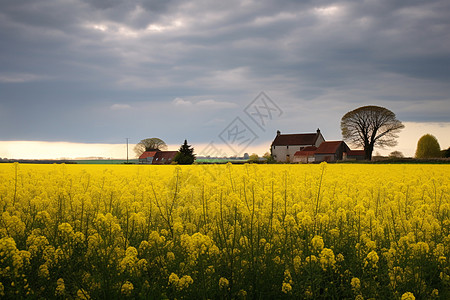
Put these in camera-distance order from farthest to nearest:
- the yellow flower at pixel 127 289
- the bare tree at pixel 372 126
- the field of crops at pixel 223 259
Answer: the bare tree at pixel 372 126
the field of crops at pixel 223 259
the yellow flower at pixel 127 289

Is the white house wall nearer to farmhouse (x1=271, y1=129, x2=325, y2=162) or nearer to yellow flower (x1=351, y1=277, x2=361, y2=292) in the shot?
farmhouse (x1=271, y1=129, x2=325, y2=162)

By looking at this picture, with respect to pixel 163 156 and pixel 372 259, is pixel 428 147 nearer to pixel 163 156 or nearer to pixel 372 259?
pixel 163 156

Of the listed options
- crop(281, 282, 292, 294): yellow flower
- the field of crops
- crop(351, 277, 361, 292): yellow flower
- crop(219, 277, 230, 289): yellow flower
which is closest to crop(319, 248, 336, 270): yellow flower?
the field of crops

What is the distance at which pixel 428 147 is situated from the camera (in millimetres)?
67188

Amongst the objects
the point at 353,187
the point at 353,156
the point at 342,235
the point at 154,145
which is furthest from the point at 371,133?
the point at 342,235

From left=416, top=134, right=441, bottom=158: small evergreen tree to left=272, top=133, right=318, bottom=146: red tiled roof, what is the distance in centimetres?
2228

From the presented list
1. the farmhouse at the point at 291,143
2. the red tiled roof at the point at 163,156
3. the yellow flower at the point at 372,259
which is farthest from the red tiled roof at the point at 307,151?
the yellow flower at the point at 372,259

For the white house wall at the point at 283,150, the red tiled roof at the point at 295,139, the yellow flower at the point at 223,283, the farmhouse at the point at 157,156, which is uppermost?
the red tiled roof at the point at 295,139

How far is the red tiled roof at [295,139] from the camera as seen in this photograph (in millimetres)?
82625

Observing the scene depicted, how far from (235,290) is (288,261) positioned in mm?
1067

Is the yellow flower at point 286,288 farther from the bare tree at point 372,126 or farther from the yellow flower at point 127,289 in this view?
the bare tree at point 372,126

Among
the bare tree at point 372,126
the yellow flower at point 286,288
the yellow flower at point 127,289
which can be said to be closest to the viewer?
the yellow flower at point 127,289

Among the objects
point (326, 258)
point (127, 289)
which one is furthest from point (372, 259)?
point (127, 289)

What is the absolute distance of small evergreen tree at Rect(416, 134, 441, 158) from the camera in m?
66.4
